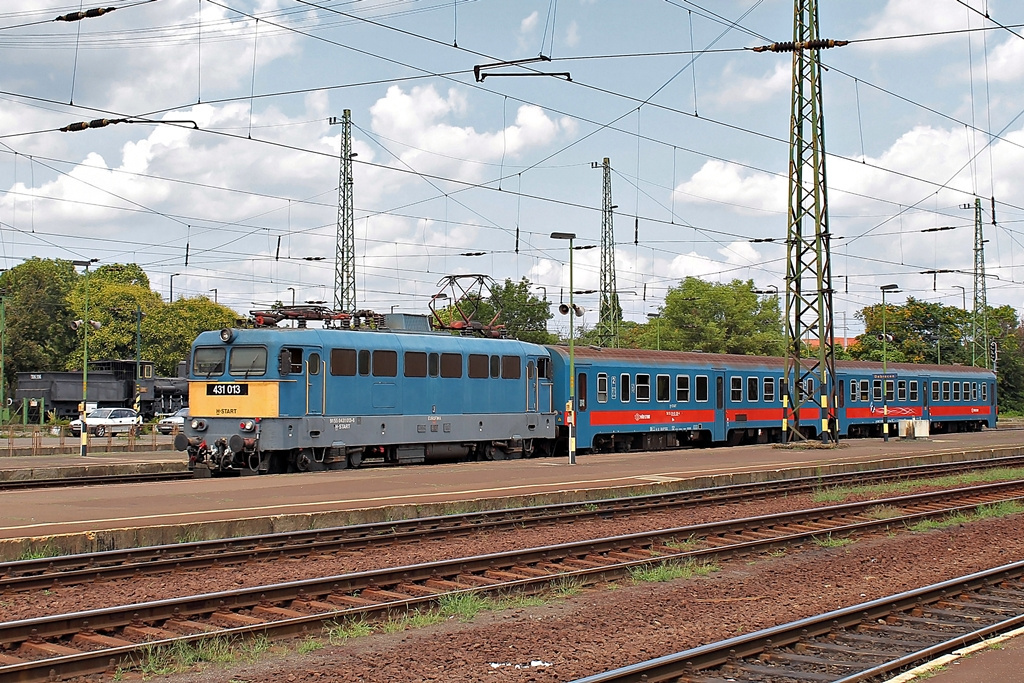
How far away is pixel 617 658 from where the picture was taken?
880 centimetres

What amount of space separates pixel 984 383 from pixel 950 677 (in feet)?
178

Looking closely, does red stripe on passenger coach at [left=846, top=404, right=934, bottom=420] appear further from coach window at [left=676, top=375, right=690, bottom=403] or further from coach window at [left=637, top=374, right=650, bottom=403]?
coach window at [left=637, top=374, right=650, bottom=403]

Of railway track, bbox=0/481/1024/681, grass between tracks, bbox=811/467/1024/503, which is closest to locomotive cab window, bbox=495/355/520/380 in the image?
grass between tracks, bbox=811/467/1024/503

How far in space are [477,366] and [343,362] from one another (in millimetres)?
4862

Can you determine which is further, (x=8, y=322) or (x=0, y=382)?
(x=8, y=322)

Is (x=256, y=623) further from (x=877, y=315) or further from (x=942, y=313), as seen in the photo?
(x=877, y=315)

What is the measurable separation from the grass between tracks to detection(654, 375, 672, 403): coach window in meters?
10.6

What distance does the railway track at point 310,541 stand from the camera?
1209 centimetres

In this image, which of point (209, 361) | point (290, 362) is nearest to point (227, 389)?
point (209, 361)

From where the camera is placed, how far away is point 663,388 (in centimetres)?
3591

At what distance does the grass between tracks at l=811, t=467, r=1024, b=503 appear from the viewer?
2231cm

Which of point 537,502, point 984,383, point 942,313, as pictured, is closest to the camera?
point 537,502

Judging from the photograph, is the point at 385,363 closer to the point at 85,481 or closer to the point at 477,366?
the point at 477,366

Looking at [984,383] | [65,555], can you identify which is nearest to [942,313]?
[984,383]
